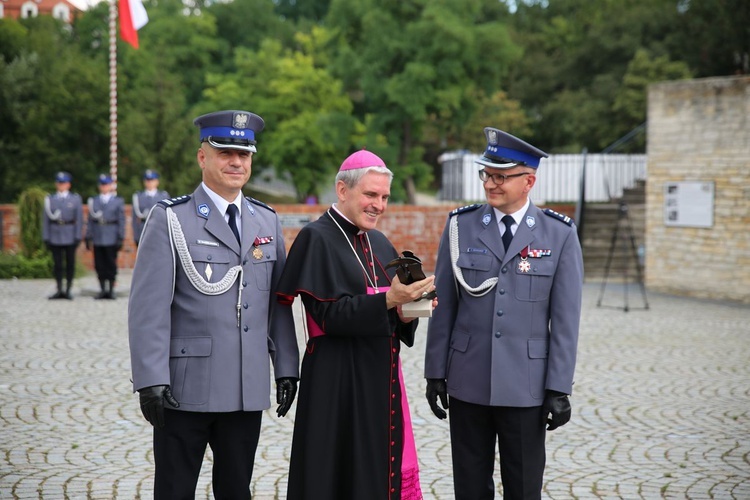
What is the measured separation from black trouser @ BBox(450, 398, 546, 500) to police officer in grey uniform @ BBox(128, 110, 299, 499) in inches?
32.1

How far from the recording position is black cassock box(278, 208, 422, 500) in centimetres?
391

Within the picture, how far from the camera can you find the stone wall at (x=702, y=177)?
627 inches

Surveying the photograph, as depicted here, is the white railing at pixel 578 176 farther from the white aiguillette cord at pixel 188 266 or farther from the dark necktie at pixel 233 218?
the white aiguillette cord at pixel 188 266

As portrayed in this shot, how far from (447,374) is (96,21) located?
144 ft

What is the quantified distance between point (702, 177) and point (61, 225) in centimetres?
1081

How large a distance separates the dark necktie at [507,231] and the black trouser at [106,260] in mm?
11989

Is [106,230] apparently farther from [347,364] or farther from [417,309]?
[417,309]

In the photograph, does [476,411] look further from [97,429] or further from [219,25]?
[219,25]

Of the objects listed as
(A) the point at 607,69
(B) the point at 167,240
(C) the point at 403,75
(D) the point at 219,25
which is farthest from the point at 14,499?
(D) the point at 219,25

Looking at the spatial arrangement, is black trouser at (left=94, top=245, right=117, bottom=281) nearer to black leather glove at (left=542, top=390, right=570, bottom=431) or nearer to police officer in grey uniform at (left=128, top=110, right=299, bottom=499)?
police officer in grey uniform at (left=128, top=110, right=299, bottom=499)

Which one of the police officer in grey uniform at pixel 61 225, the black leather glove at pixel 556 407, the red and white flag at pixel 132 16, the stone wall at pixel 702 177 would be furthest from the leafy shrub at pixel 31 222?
the black leather glove at pixel 556 407

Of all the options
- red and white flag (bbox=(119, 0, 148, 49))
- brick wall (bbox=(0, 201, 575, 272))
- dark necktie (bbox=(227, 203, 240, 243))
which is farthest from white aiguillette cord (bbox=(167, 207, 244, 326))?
red and white flag (bbox=(119, 0, 148, 49))

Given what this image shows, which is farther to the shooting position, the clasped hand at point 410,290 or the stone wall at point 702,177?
the stone wall at point 702,177

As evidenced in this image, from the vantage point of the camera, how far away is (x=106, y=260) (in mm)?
15398
